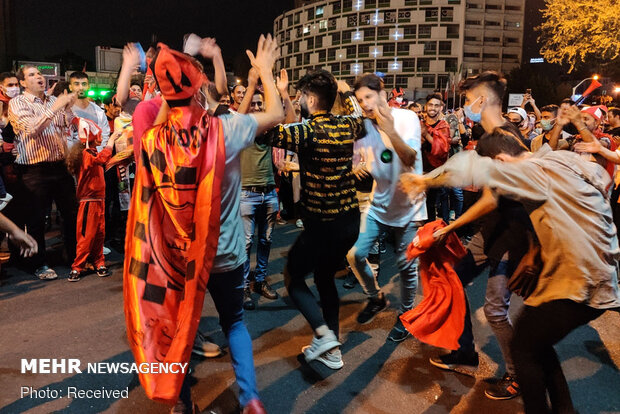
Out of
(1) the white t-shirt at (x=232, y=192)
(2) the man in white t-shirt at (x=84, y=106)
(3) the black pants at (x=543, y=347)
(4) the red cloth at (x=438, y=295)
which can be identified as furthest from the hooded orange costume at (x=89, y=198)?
(3) the black pants at (x=543, y=347)

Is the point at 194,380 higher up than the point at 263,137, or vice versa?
the point at 263,137

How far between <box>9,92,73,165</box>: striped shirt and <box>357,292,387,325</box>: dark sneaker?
13.3 ft

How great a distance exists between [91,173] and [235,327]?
12.6 feet

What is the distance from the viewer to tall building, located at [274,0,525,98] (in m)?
85.8

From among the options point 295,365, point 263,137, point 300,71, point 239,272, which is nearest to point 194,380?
point 295,365

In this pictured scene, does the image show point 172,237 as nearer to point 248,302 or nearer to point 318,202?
point 318,202

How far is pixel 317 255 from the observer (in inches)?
139

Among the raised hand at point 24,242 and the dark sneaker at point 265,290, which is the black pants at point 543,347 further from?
the dark sneaker at point 265,290

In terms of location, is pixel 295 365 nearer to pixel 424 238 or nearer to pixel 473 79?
pixel 424 238

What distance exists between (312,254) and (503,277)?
54.6 inches

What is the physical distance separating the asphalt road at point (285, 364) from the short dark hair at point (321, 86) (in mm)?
2020

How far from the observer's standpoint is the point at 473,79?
380 cm

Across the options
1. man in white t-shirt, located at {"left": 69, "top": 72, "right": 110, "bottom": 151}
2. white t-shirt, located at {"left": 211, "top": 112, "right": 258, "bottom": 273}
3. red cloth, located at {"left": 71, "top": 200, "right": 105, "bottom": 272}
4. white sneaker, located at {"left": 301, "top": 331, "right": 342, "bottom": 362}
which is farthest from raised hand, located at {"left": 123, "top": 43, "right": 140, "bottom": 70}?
man in white t-shirt, located at {"left": 69, "top": 72, "right": 110, "bottom": 151}

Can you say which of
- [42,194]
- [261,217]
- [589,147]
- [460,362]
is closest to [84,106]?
[42,194]
